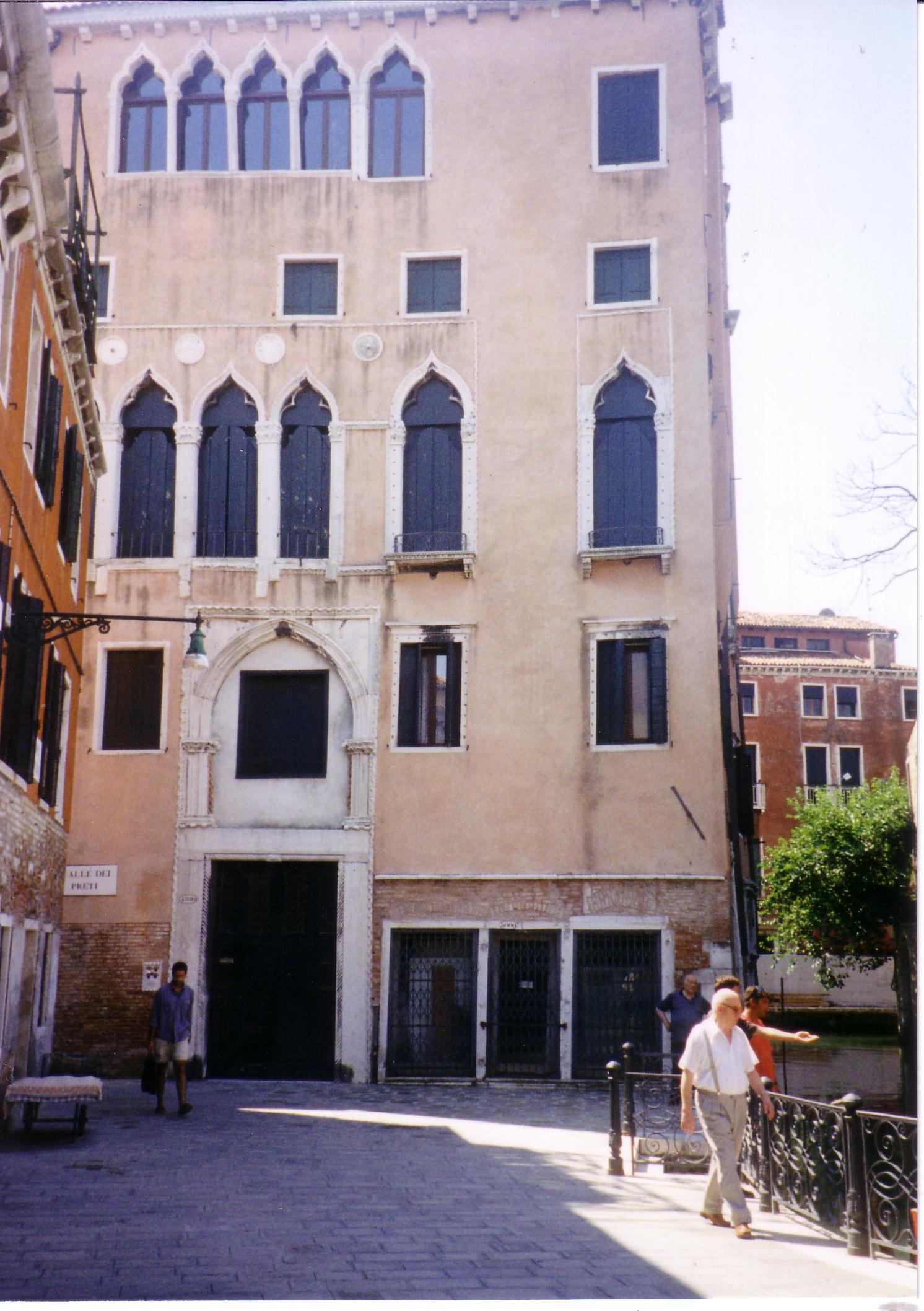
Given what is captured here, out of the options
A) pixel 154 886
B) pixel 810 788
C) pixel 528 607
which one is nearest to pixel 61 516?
pixel 154 886

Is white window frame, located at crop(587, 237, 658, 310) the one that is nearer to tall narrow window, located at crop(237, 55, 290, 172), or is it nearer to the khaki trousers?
tall narrow window, located at crop(237, 55, 290, 172)

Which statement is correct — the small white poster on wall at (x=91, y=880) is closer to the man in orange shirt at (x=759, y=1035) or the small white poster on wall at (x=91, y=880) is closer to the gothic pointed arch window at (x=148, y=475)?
the gothic pointed arch window at (x=148, y=475)

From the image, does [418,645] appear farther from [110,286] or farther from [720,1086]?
[720,1086]

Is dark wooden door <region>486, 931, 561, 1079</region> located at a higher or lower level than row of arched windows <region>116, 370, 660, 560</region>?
lower

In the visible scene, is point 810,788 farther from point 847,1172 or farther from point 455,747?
point 847,1172

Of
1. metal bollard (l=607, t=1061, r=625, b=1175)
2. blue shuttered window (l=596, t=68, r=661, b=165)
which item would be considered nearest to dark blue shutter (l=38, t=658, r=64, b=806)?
metal bollard (l=607, t=1061, r=625, b=1175)

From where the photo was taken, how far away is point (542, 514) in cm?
1521

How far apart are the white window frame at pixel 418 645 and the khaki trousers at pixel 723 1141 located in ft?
25.7

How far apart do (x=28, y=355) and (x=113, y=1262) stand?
640 cm

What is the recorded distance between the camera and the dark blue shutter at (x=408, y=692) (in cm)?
1488

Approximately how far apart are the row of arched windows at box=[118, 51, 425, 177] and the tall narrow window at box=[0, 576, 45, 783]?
7.49 m

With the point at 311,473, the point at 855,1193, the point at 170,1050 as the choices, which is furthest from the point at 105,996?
the point at 855,1193

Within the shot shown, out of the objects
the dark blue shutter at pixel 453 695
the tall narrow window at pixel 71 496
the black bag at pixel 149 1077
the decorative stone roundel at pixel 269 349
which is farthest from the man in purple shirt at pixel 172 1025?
the decorative stone roundel at pixel 269 349

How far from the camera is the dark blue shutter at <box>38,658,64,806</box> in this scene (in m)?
12.0
